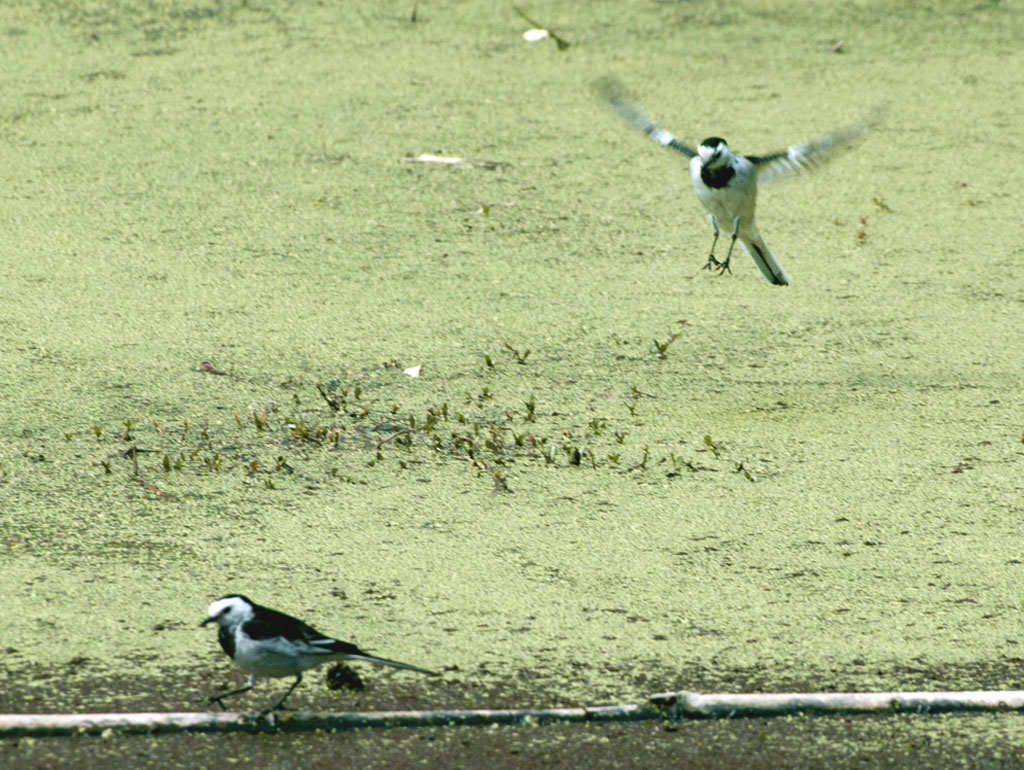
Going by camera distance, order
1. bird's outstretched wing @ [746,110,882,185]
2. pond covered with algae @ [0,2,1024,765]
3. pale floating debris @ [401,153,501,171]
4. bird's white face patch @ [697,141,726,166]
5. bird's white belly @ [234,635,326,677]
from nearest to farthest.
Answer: bird's white belly @ [234,635,326,677] < pond covered with algae @ [0,2,1024,765] < bird's outstretched wing @ [746,110,882,185] < bird's white face patch @ [697,141,726,166] < pale floating debris @ [401,153,501,171]

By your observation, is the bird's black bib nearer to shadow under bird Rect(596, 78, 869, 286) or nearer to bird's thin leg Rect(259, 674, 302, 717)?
shadow under bird Rect(596, 78, 869, 286)

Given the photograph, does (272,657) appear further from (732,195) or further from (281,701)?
(732,195)

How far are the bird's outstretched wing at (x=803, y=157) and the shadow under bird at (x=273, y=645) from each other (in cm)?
137

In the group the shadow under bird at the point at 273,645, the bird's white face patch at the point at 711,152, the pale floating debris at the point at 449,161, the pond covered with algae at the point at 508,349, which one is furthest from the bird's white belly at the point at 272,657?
the pale floating debris at the point at 449,161

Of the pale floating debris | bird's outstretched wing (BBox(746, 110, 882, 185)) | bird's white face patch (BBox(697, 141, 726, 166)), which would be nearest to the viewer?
bird's outstretched wing (BBox(746, 110, 882, 185))

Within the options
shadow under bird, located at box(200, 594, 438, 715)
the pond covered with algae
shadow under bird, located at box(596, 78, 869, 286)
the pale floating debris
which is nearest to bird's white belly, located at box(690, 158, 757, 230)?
shadow under bird, located at box(596, 78, 869, 286)

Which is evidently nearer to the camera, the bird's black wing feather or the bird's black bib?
the bird's black wing feather

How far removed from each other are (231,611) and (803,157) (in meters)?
1.46

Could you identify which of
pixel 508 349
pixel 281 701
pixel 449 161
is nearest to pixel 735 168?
pixel 508 349

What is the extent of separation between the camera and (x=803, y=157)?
2719 millimetres

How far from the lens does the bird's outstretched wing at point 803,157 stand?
266cm

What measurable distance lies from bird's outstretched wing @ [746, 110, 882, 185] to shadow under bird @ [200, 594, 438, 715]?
1372 mm

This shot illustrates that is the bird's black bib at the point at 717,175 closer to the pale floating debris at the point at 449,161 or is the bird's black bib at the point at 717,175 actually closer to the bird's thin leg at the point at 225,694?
the pale floating debris at the point at 449,161

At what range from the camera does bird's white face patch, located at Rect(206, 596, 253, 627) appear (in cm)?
177
